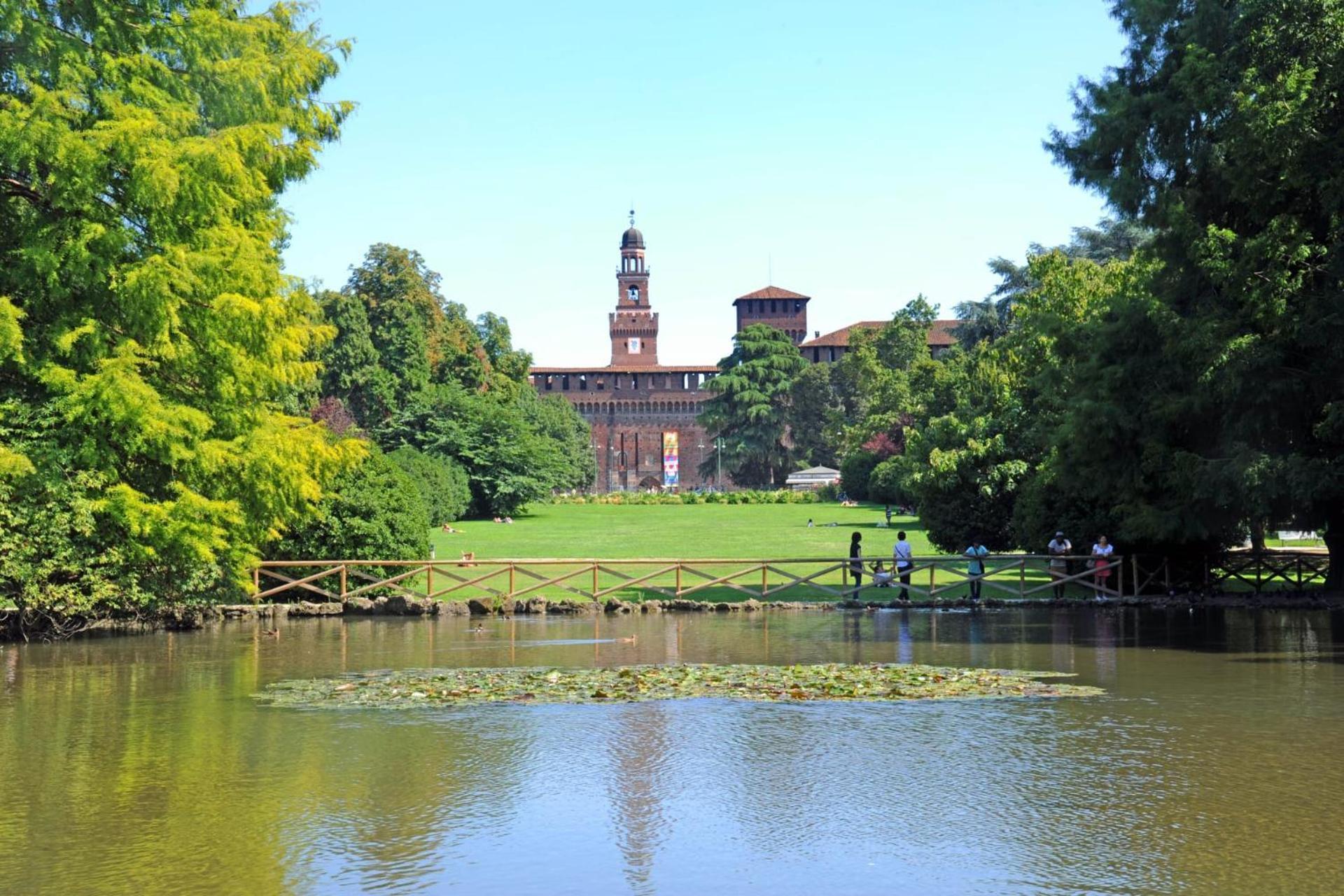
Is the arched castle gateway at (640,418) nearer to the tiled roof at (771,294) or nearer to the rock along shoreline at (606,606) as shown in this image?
the tiled roof at (771,294)

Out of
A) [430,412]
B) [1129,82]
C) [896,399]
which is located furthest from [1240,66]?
[896,399]

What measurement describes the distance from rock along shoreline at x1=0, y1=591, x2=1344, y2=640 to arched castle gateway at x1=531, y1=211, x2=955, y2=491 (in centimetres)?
8827

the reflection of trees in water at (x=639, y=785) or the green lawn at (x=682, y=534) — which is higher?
the green lawn at (x=682, y=534)

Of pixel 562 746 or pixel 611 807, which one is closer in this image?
pixel 611 807

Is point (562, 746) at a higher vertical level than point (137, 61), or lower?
lower

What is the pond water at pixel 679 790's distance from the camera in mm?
6941

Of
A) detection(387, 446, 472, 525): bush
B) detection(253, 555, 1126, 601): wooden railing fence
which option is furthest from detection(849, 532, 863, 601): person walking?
detection(387, 446, 472, 525): bush

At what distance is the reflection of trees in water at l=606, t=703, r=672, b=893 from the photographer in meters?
7.34

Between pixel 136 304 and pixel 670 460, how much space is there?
98.3 m

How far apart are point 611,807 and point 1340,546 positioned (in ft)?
64.0

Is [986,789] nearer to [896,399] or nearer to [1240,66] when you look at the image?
[1240,66]

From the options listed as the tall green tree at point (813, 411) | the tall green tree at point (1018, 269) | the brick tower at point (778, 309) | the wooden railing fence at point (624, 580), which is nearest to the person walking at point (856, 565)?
the wooden railing fence at point (624, 580)

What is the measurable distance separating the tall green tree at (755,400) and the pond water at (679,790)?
8081cm

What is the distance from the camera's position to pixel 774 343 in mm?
97500
